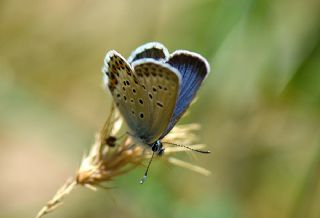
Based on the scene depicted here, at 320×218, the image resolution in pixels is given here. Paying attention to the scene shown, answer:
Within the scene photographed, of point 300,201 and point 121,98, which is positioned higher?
point 121,98

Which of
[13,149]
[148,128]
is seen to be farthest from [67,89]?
[148,128]

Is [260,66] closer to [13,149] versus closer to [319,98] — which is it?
[319,98]

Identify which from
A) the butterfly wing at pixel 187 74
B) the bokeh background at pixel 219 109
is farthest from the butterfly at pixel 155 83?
the bokeh background at pixel 219 109

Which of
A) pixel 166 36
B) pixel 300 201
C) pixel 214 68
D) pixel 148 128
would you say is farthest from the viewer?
pixel 166 36

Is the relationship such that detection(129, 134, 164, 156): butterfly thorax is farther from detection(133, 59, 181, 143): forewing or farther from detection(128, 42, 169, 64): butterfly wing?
detection(128, 42, 169, 64): butterfly wing

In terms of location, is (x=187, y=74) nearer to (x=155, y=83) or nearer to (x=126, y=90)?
(x=155, y=83)

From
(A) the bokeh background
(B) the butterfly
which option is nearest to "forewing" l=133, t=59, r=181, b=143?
(B) the butterfly
